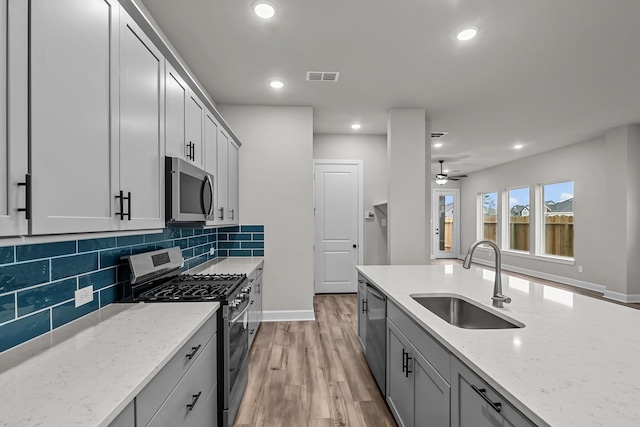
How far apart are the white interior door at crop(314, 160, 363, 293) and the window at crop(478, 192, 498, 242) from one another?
512 cm

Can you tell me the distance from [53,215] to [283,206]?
3.11 m

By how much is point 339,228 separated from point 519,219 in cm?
519

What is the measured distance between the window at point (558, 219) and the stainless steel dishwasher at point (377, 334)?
19.8 ft

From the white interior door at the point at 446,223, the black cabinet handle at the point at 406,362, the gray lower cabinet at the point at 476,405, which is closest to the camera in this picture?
the gray lower cabinet at the point at 476,405

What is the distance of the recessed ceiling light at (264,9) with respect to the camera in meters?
2.19

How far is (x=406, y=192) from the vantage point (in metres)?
4.15

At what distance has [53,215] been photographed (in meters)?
0.95

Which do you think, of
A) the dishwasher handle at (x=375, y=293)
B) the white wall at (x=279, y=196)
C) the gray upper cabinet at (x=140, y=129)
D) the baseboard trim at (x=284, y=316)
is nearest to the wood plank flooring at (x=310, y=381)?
the baseboard trim at (x=284, y=316)

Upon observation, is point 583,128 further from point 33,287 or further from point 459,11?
point 33,287

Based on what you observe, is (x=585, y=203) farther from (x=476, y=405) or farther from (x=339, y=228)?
(x=476, y=405)

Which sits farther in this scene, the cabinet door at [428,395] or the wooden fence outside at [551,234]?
the wooden fence outside at [551,234]

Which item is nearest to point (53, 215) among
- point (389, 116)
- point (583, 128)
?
point (389, 116)

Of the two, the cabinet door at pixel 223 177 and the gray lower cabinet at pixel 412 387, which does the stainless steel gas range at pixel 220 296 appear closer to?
the cabinet door at pixel 223 177

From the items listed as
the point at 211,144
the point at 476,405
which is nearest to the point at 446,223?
the point at 211,144
